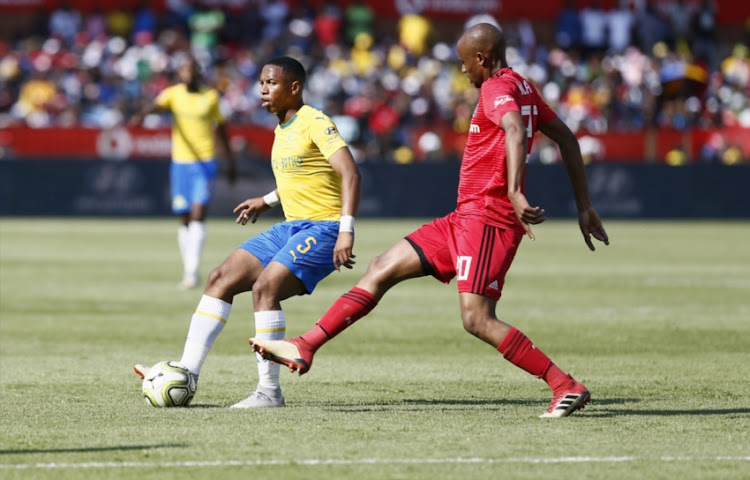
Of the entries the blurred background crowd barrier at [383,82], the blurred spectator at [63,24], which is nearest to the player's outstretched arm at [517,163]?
the blurred background crowd barrier at [383,82]

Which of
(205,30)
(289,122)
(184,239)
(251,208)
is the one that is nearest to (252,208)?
(251,208)

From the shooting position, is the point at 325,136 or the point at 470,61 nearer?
the point at 470,61

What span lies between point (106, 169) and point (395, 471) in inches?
1005

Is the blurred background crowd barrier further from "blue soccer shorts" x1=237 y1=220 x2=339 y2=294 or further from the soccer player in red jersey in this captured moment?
the soccer player in red jersey

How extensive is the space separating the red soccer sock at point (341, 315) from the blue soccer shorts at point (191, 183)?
8.96 metres

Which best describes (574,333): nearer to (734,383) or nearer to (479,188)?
(734,383)

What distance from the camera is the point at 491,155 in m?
7.21

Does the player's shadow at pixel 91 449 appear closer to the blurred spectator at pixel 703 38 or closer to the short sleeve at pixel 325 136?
the short sleeve at pixel 325 136

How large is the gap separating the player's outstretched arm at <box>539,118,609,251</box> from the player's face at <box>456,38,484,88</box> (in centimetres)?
48

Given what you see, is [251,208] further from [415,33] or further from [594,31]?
[594,31]

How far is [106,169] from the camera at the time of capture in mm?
30297

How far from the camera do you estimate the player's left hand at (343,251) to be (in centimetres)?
719

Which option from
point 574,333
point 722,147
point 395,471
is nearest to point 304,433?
point 395,471

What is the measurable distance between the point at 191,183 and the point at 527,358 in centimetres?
969
